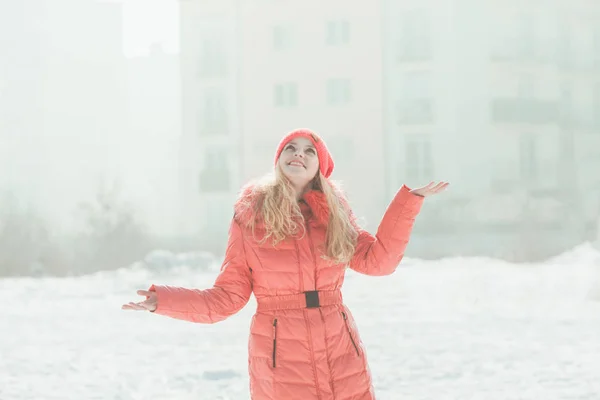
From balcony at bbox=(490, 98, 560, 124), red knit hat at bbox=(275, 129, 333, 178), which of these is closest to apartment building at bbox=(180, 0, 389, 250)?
balcony at bbox=(490, 98, 560, 124)

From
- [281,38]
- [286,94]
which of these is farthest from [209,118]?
[281,38]

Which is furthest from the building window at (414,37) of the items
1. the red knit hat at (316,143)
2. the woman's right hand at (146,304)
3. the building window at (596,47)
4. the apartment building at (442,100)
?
the woman's right hand at (146,304)

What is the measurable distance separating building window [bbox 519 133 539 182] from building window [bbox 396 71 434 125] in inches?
26.8

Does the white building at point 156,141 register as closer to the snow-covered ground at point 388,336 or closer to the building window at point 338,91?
the snow-covered ground at point 388,336

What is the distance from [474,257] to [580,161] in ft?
3.27

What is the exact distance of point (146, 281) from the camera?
4574mm

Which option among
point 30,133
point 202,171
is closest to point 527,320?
point 202,171

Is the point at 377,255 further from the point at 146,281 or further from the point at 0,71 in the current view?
the point at 0,71

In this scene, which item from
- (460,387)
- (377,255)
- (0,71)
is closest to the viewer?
(377,255)

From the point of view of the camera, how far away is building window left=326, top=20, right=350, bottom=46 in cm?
430

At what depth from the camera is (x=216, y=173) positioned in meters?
4.60

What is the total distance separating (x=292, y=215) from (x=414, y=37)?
3.46 m

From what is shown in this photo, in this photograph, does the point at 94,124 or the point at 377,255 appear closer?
the point at 377,255

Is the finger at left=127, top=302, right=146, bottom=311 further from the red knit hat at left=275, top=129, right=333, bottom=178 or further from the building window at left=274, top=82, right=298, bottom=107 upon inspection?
the building window at left=274, top=82, right=298, bottom=107
